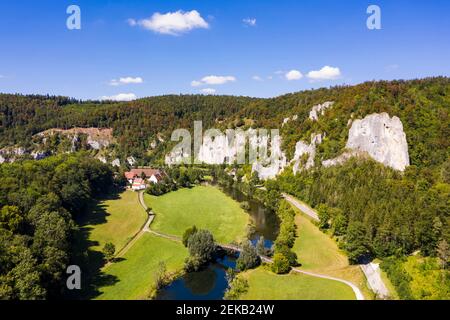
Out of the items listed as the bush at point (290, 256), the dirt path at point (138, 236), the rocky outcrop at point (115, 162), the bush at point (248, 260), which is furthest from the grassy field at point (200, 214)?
the rocky outcrop at point (115, 162)

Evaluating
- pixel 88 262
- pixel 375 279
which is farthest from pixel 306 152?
pixel 88 262

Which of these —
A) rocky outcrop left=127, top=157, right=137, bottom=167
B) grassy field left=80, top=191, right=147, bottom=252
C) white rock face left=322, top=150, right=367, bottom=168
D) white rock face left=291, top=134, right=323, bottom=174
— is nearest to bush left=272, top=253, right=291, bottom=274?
grassy field left=80, top=191, right=147, bottom=252

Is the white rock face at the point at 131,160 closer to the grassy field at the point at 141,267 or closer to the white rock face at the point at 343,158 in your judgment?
the grassy field at the point at 141,267

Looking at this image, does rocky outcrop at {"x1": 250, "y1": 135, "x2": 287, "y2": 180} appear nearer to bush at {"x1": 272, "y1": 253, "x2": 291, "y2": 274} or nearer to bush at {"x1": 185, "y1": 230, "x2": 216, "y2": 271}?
bush at {"x1": 185, "y1": 230, "x2": 216, "y2": 271}

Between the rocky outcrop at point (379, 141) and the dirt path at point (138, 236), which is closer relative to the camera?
the dirt path at point (138, 236)

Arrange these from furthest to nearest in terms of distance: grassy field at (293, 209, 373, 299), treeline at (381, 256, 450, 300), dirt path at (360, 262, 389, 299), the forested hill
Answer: the forested hill
grassy field at (293, 209, 373, 299)
dirt path at (360, 262, 389, 299)
treeline at (381, 256, 450, 300)

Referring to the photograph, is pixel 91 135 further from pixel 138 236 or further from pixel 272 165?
pixel 138 236
